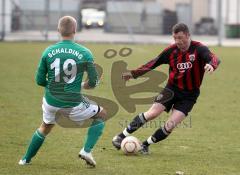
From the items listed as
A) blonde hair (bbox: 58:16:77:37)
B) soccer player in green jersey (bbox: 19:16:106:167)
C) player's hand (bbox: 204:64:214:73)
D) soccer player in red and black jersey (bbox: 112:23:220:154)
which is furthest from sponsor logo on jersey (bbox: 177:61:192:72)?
blonde hair (bbox: 58:16:77:37)

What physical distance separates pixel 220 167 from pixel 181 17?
1344 inches

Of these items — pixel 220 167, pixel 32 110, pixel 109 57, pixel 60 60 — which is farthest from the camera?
pixel 109 57

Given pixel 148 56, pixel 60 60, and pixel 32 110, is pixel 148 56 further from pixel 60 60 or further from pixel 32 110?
pixel 60 60

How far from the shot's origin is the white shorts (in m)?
8.16

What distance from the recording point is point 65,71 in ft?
26.5

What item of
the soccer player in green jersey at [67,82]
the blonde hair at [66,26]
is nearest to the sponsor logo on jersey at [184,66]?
the soccer player in green jersey at [67,82]

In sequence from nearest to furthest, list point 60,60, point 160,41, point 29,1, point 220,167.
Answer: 1. point 60,60
2. point 220,167
3. point 160,41
4. point 29,1

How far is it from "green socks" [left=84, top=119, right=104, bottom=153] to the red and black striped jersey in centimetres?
151

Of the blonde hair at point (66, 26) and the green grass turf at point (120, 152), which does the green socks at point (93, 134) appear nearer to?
the green grass turf at point (120, 152)

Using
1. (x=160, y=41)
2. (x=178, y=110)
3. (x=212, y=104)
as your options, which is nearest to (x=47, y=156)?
(x=178, y=110)

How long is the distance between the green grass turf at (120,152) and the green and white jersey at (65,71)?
84cm

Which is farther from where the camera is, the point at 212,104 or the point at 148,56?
the point at 148,56

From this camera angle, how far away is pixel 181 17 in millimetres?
42312

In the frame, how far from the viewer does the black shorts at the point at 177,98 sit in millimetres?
9555
